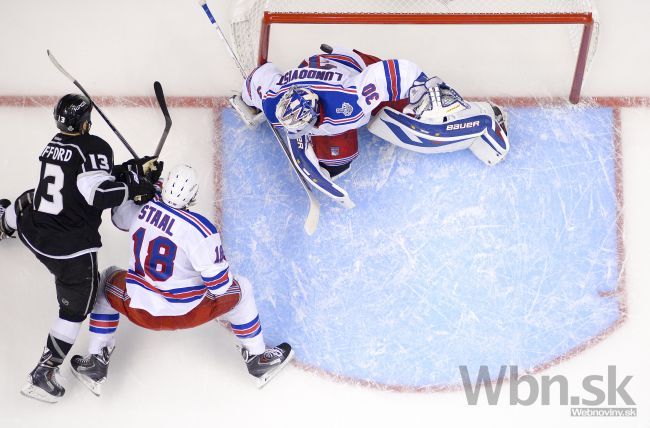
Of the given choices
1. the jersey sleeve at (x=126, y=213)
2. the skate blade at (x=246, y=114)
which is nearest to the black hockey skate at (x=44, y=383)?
the jersey sleeve at (x=126, y=213)

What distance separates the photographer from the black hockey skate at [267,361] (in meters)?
3.71

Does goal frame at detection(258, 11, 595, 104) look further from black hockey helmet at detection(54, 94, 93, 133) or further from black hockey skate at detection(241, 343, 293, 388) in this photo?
black hockey skate at detection(241, 343, 293, 388)

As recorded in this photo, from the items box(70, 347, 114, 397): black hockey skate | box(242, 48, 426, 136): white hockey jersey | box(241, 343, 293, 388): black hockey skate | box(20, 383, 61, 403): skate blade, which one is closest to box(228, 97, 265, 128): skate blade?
box(242, 48, 426, 136): white hockey jersey

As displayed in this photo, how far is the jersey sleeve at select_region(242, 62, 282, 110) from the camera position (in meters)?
3.71

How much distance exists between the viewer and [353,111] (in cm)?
354

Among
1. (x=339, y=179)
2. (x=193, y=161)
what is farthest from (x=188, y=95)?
(x=339, y=179)

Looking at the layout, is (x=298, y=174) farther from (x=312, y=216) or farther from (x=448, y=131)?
(x=448, y=131)

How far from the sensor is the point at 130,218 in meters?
3.47

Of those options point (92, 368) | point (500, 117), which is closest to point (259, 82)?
point (500, 117)

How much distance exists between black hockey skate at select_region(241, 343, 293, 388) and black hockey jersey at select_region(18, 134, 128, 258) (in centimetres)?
85

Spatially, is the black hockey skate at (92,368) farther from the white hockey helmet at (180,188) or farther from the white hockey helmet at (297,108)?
the white hockey helmet at (297,108)

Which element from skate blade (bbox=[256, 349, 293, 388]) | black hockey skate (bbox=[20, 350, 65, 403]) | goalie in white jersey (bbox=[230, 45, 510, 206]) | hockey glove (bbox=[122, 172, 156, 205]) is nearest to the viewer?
hockey glove (bbox=[122, 172, 156, 205])

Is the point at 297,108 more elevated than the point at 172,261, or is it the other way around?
the point at 297,108

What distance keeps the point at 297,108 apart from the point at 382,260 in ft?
2.98
